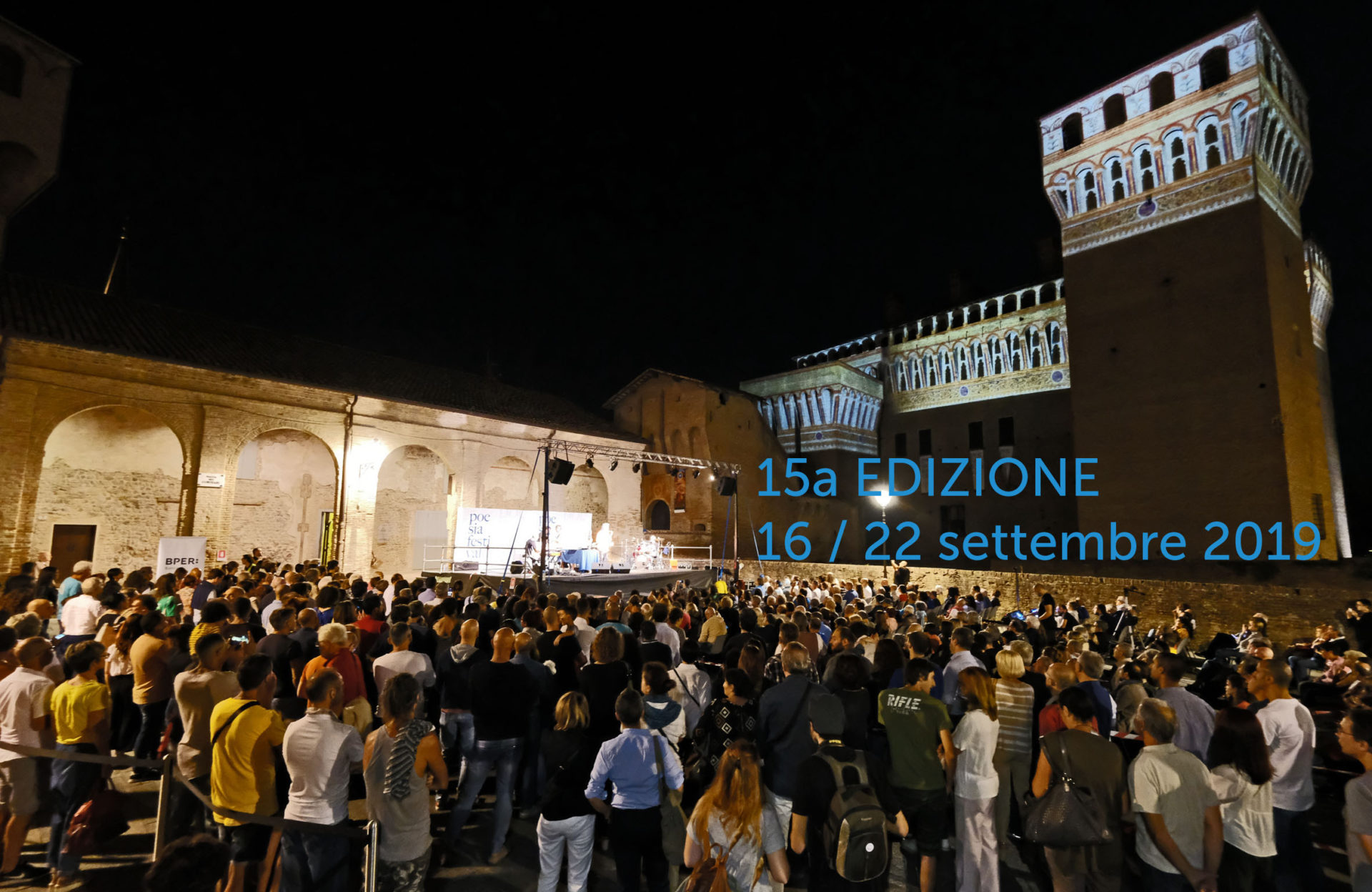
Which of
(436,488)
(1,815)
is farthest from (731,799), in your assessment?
(436,488)

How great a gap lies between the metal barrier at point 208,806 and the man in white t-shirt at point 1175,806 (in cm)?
352

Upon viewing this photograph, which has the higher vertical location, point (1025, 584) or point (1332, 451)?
point (1332, 451)

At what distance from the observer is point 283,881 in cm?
313

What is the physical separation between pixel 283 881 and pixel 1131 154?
25444 millimetres

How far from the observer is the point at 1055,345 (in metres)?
25.2

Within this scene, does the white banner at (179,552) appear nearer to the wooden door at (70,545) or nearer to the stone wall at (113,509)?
the stone wall at (113,509)

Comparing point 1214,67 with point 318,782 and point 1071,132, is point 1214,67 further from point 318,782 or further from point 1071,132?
point 318,782

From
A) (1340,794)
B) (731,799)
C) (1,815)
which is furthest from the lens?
(1340,794)

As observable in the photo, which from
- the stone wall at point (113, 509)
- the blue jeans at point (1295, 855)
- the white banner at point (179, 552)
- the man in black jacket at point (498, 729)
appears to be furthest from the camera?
the stone wall at point (113, 509)

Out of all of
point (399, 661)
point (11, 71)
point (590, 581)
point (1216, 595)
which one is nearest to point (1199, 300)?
point (1216, 595)

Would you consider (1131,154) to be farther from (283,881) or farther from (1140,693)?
(283,881)

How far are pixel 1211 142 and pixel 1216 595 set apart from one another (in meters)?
13.0

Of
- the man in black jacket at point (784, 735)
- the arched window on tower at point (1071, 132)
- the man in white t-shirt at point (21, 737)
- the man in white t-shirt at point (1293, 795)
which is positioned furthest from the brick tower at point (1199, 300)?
the man in white t-shirt at point (21, 737)

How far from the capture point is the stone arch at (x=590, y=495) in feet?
80.1
